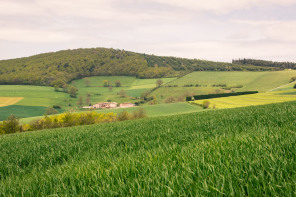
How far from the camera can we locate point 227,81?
138 m

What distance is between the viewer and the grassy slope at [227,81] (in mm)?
119144

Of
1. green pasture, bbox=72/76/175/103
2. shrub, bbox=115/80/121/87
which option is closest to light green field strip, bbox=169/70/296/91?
green pasture, bbox=72/76/175/103

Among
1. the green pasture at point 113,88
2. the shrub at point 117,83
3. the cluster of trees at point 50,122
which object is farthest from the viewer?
the shrub at point 117,83

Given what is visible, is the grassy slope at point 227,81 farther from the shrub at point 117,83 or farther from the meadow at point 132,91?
the shrub at point 117,83

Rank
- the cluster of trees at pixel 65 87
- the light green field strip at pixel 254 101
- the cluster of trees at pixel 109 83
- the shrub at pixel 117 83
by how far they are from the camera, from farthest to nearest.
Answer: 1. the cluster of trees at pixel 109 83
2. the shrub at pixel 117 83
3. the cluster of trees at pixel 65 87
4. the light green field strip at pixel 254 101

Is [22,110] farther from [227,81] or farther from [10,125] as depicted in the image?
[227,81]

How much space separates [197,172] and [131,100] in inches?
4948

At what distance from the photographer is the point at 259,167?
2.62 metres

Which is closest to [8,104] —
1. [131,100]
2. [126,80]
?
[131,100]

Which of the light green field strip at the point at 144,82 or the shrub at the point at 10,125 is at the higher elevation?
the light green field strip at the point at 144,82

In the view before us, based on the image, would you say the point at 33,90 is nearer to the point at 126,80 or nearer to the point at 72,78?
the point at 72,78

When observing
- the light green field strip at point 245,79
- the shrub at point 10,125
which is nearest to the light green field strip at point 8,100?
the shrub at point 10,125

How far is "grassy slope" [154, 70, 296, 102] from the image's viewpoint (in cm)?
11914

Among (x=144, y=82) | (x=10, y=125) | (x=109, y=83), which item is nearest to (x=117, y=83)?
(x=109, y=83)
